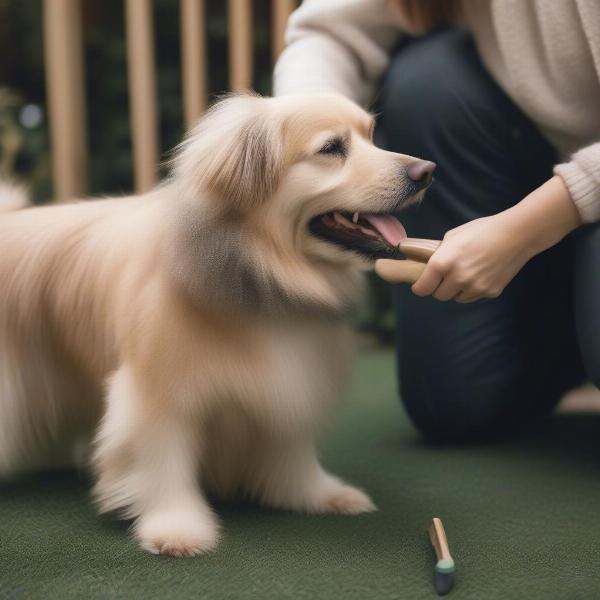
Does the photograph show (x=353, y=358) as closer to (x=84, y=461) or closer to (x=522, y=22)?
(x=84, y=461)

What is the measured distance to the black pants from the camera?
1349 millimetres

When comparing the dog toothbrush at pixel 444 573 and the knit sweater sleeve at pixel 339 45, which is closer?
the dog toothbrush at pixel 444 573

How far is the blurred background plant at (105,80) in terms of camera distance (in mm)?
2389

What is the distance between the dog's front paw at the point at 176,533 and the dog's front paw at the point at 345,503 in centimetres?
17

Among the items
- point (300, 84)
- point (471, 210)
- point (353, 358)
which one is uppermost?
point (300, 84)

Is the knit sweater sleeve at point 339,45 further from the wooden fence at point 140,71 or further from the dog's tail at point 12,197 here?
the wooden fence at point 140,71

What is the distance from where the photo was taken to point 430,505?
1115 millimetres

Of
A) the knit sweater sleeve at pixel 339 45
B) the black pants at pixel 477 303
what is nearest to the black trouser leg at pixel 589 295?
the black pants at pixel 477 303

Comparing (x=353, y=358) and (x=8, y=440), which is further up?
(x=353, y=358)

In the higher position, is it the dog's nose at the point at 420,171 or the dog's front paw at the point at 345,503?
the dog's nose at the point at 420,171

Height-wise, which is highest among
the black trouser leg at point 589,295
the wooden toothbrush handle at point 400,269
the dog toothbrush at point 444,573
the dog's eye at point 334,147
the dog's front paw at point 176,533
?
the dog's eye at point 334,147

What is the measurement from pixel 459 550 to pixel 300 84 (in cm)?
70

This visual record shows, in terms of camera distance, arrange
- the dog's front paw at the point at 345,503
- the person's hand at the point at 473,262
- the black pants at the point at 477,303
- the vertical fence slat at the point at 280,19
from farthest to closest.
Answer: the vertical fence slat at the point at 280,19 → the black pants at the point at 477,303 → the dog's front paw at the point at 345,503 → the person's hand at the point at 473,262

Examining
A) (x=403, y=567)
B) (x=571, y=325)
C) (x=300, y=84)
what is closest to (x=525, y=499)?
(x=403, y=567)
